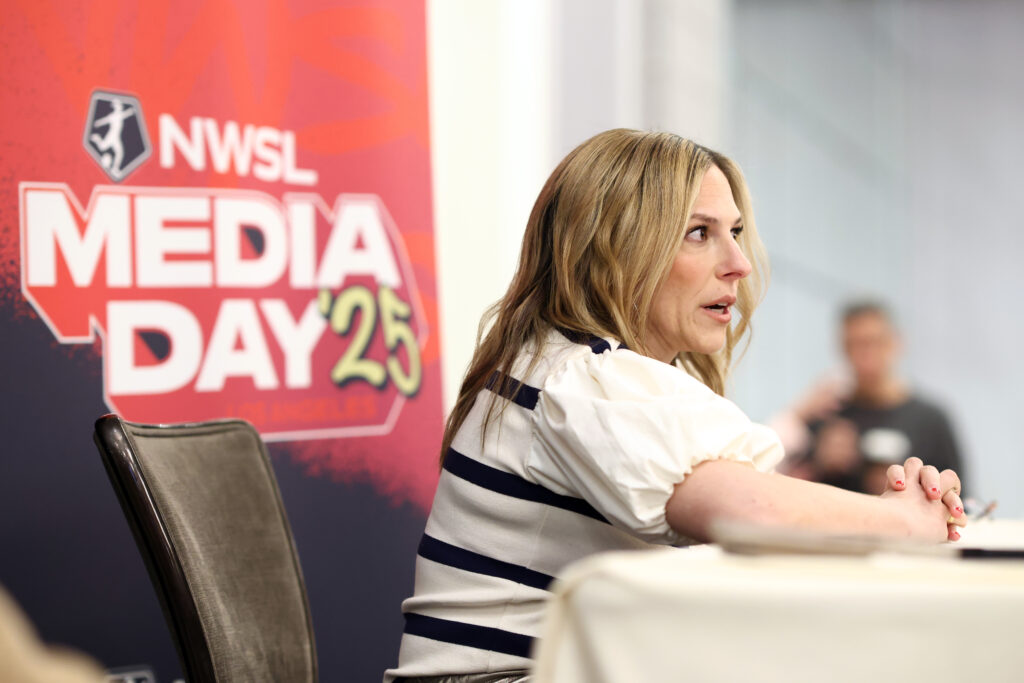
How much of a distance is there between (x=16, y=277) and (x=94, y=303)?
0.50 ft

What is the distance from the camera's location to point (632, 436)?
3.62ft

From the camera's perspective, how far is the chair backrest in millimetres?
1312

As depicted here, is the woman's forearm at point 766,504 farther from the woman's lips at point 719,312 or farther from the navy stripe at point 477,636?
the woman's lips at point 719,312

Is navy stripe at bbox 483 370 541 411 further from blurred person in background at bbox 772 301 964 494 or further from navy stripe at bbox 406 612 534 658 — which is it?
blurred person in background at bbox 772 301 964 494

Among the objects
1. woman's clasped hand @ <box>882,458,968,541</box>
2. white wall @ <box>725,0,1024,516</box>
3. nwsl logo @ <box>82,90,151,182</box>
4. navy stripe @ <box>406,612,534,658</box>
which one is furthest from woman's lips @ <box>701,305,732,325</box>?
white wall @ <box>725,0,1024,516</box>

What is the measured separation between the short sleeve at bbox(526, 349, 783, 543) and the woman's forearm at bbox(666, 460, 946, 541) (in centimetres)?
2

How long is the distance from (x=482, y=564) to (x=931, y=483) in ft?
1.79

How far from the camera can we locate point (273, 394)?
7.66 feet

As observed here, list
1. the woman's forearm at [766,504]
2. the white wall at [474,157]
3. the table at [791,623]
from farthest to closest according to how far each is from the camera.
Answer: the white wall at [474,157] → the woman's forearm at [766,504] → the table at [791,623]

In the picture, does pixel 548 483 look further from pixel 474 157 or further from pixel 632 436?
pixel 474 157

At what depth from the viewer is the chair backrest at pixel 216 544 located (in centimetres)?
131

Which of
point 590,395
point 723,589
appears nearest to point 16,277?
point 590,395

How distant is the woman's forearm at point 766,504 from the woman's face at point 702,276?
0.45 metres

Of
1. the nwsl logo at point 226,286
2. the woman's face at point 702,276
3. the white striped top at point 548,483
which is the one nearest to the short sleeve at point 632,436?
the white striped top at point 548,483
